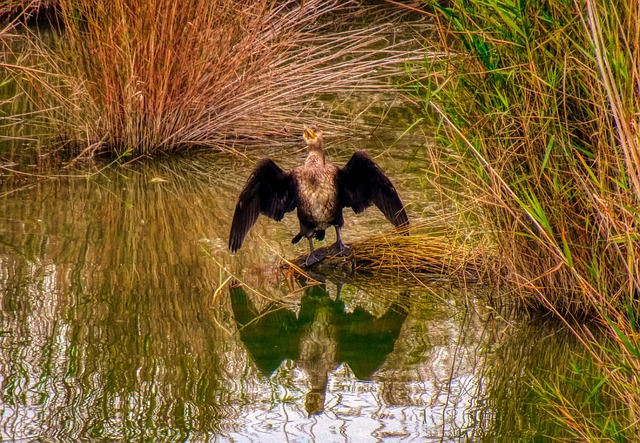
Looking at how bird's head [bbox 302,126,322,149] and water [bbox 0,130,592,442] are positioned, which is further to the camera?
bird's head [bbox 302,126,322,149]

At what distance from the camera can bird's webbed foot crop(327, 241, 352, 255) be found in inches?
190

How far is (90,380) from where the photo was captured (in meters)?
3.69

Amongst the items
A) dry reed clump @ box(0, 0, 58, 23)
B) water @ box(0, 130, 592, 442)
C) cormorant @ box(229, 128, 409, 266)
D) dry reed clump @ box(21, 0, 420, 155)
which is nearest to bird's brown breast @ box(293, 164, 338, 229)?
cormorant @ box(229, 128, 409, 266)

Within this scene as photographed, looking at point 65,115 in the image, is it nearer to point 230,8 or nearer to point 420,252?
point 230,8

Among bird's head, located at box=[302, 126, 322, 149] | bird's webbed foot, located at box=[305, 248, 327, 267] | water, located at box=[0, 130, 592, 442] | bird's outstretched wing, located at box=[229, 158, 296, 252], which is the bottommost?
water, located at box=[0, 130, 592, 442]

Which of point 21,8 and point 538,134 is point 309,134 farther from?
point 21,8

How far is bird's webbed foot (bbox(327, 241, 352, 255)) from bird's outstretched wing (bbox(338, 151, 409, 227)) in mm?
224

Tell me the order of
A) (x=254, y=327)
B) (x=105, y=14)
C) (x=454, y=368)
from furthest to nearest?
1. (x=105, y=14)
2. (x=254, y=327)
3. (x=454, y=368)

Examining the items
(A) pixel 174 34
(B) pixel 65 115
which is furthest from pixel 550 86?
(B) pixel 65 115

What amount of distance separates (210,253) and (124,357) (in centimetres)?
114

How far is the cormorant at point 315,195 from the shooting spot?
472cm

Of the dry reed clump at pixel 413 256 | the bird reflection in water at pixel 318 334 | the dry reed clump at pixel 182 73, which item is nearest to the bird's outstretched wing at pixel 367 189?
the dry reed clump at pixel 413 256

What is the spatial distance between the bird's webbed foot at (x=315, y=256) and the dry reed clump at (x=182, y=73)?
1.72 meters

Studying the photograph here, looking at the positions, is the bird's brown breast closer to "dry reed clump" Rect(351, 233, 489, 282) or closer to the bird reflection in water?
"dry reed clump" Rect(351, 233, 489, 282)
